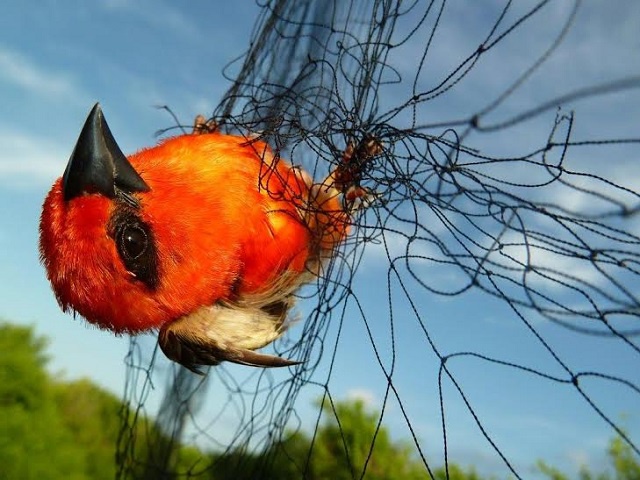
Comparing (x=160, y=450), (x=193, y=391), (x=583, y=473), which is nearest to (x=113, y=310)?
(x=193, y=391)

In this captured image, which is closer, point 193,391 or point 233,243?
point 233,243

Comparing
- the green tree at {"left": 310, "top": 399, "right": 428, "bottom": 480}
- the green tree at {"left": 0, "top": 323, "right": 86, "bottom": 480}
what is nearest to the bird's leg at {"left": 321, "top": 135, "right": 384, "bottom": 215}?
the green tree at {"left": 310, "top": 399, "right": 428, "bottom": 480}

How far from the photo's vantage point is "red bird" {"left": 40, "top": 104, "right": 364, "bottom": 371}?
1.05 metres

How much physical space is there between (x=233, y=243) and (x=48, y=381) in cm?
238

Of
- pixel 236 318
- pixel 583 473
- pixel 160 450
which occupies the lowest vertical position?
pixel 160 450

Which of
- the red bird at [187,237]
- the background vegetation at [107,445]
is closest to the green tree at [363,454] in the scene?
the background vegetation at [107,445]

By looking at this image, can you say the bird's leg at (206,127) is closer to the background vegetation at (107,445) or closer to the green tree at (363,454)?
the background vegetation at (107,445)

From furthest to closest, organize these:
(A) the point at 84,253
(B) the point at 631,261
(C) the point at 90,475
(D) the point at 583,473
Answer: (C) the point at 90,475 < (D) the point at 583,473 < (A) the point at 84,253 < (B) the point at 631,261

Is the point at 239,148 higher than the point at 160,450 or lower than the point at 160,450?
higher

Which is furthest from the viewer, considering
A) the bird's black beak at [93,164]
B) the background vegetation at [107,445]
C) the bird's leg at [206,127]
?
the background vegetation at [107,445]

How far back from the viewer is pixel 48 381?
3.11m

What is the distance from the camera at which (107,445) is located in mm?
3295

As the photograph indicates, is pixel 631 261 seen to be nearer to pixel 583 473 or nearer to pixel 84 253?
pixel 84 253

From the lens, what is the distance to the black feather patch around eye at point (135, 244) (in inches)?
41.3
